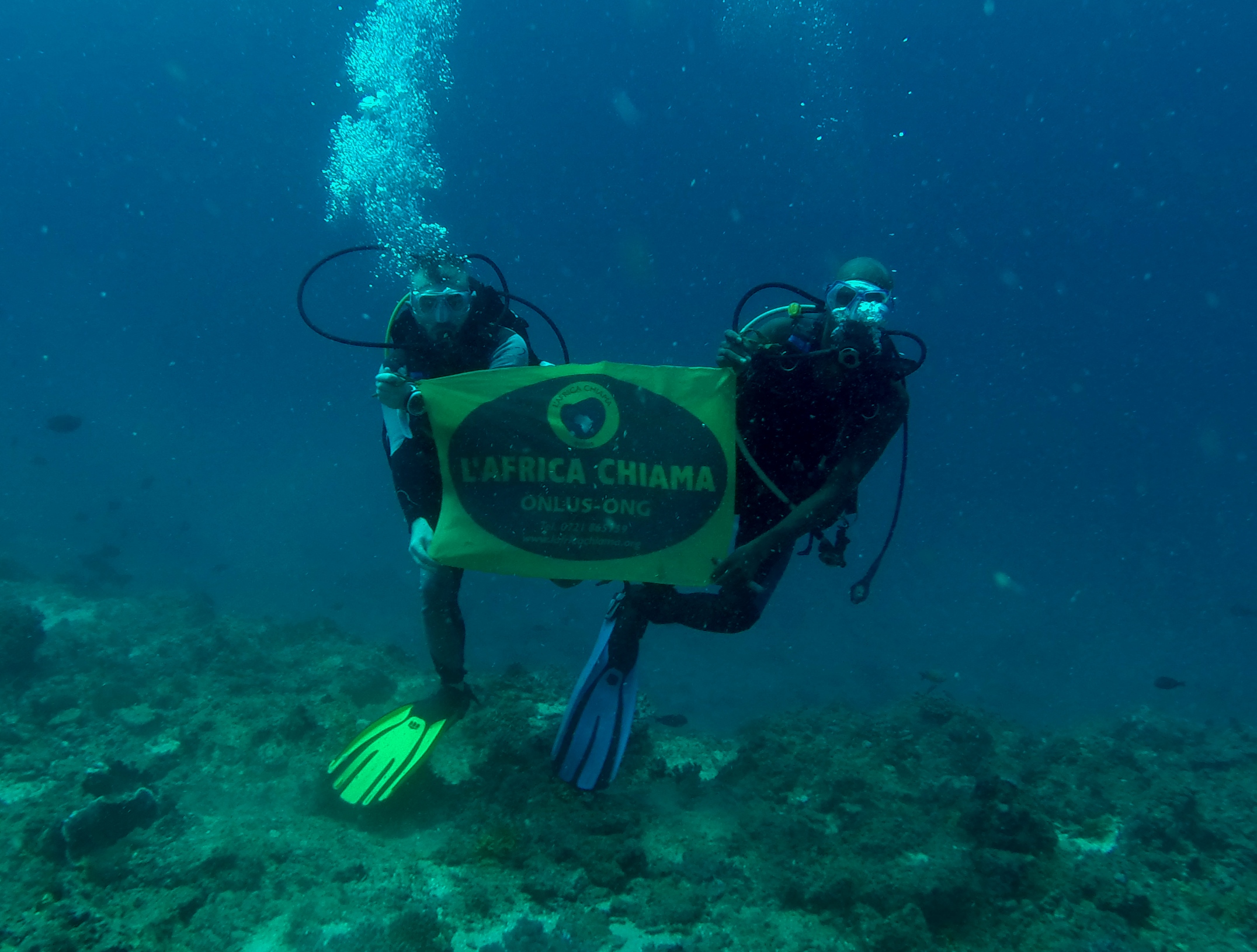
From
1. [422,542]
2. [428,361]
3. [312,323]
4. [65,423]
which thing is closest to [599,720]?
[422,542]

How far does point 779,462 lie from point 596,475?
1.30 m

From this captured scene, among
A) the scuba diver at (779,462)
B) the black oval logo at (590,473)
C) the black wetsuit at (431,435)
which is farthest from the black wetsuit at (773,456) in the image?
the black wetsuit at (431,435)

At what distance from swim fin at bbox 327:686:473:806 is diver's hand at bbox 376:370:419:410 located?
1.96m

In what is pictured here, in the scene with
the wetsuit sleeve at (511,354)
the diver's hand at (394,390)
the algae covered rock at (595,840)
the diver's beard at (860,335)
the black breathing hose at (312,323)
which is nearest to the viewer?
the algae covered rock at (595,840)

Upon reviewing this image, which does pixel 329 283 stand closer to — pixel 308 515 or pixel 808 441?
pixel 308 515

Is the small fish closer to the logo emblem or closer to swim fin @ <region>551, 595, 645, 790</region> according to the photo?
swim fin @ <region>551, 595, 645, 790</region>

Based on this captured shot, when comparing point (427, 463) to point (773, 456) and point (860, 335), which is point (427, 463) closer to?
point (773, 456)

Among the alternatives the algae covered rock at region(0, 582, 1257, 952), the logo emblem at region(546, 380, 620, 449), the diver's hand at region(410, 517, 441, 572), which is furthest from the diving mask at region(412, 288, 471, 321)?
the algae covered rock at region(0, 582, 1257, 952)

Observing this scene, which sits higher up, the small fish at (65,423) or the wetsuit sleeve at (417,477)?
the small fish at (65,423)

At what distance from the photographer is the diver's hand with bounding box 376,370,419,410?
3852mm

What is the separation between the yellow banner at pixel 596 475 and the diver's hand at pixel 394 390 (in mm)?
144

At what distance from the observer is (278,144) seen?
110188 mm

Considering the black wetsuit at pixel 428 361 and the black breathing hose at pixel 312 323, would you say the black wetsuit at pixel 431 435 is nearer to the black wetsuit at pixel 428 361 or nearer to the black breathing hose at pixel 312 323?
the black wetsuit at pixel 428 361

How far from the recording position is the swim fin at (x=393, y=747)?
4.10 metres
